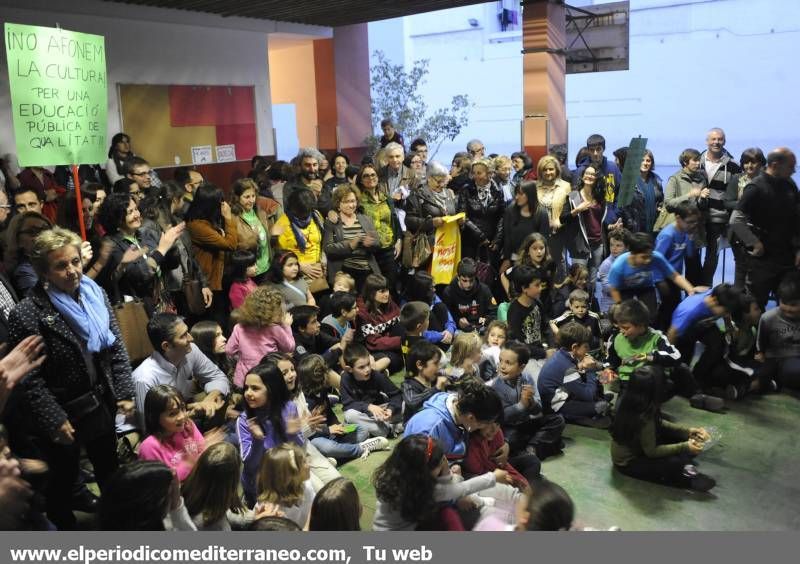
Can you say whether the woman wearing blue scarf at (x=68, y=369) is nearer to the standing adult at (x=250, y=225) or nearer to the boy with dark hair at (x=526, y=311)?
the standing adult at (x=250, y=225)

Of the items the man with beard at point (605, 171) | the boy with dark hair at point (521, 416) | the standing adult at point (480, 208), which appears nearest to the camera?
the boy with dark hair at point (521, 416)

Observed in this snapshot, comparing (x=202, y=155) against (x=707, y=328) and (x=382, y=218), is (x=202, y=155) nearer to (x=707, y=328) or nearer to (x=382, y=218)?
(x=382, y=218)

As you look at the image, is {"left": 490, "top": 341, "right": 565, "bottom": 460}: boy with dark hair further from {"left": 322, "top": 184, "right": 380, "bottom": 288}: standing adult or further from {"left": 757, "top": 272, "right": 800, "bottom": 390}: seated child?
{"left": 322, "top": 184, "right": 380, "bottom": 288}: standing adult

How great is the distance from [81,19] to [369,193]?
451cm

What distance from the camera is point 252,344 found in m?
4.48

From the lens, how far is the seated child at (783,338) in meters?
4.89

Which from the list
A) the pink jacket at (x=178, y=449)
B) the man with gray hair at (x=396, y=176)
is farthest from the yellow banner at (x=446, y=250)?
the pink jacket at (x=178, y=449)

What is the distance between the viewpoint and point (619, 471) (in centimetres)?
396

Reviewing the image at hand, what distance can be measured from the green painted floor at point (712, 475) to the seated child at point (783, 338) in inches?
13.2

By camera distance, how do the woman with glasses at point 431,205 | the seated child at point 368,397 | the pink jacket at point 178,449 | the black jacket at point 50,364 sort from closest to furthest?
1. the black jacket at point 50,364
2. the pink jacket at point 178,449
3. the seated child at point 368,397
4. the woman with glasses at point 431,205

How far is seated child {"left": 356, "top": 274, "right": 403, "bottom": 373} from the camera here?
5359 mm

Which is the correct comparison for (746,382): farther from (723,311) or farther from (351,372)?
(351,372)

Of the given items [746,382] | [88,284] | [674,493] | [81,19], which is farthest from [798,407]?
[81,19]

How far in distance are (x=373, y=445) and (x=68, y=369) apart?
1.86 metres
